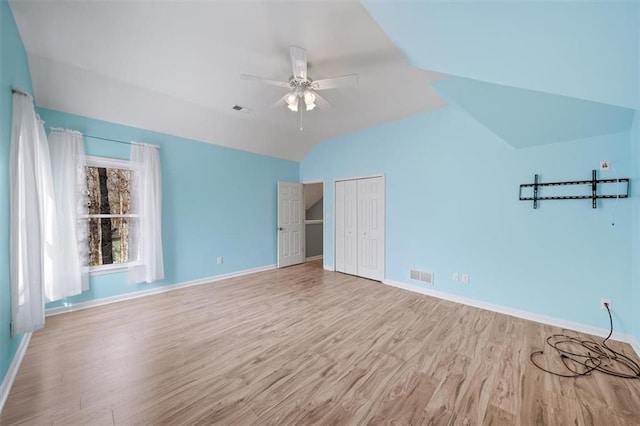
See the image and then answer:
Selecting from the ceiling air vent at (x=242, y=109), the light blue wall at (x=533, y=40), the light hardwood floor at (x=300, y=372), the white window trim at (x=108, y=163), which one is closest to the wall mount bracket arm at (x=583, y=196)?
the light blue wall at (x=533, y=40)

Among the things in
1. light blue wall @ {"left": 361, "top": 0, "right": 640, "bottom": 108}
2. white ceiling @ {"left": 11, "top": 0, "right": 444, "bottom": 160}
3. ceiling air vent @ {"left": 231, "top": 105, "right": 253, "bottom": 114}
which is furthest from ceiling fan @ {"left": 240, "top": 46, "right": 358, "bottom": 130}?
ceiling air vent @ {"left": 231, "top": 105, "right": 253, "bottom": 114}

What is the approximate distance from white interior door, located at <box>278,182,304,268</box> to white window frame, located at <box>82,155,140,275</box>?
9.06ft

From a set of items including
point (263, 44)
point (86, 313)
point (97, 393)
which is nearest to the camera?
point (97, 393)

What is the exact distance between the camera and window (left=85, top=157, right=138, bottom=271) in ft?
11.1

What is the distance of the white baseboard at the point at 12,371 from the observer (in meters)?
1.65

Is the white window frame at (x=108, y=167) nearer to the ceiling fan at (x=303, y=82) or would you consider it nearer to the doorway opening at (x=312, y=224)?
the ceiling fan at (x=303, y=82)

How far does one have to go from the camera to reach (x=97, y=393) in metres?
1.73

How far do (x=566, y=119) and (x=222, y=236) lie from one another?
5.31 metres

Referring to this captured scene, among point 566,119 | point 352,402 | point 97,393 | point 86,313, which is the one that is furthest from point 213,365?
point 566,119

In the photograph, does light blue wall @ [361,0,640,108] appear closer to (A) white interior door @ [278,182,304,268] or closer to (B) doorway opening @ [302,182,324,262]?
(A) white interior door @ [278,182,304,268]

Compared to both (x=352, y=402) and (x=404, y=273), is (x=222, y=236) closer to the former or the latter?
(x=404, y=273)

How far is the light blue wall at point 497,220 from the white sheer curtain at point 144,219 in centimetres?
377

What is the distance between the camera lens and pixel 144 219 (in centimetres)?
367

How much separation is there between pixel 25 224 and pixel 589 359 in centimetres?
514
